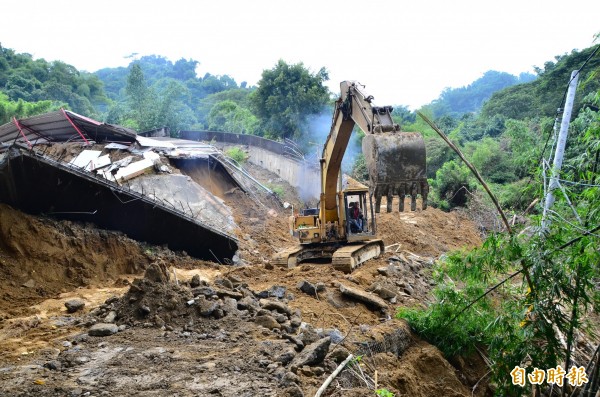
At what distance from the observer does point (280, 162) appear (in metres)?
29.0

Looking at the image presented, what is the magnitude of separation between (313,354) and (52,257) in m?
7.05

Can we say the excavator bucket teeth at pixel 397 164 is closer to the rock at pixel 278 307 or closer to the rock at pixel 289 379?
the rock at pixel 278 307

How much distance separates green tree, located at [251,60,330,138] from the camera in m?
31.1

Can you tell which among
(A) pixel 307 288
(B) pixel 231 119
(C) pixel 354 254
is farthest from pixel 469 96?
(A) pixel 307 288

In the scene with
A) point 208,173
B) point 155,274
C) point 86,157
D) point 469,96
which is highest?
point 469,96

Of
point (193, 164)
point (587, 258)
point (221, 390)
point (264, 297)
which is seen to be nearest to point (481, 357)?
point (264, 297)

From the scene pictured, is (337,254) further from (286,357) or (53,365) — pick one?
(53,365)

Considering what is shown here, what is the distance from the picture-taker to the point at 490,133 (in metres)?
34.7

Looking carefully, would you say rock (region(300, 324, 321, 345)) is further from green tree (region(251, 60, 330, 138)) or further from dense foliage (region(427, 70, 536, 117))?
dense foliage (region(427, 70, 536, 117))

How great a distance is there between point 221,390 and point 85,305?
14.3 feet

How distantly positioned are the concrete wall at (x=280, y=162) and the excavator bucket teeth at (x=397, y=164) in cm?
1694

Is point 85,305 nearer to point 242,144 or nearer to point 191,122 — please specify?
point 242,144

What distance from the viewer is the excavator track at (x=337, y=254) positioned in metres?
11.4

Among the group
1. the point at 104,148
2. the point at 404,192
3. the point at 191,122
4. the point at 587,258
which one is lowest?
the point at 587,258
